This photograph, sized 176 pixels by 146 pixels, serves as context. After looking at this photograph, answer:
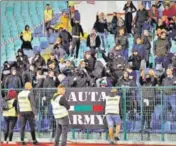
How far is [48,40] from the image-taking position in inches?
931

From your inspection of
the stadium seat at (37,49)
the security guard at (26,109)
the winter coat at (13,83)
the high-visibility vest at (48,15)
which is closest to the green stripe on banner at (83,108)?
the security guard at (26,109)

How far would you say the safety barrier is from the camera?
16422 mm

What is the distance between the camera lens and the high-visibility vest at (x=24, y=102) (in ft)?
54.6

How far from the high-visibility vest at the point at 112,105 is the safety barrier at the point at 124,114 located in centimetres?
39

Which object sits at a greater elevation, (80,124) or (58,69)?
(58,69)

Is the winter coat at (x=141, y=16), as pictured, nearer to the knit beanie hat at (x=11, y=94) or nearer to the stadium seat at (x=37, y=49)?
the stadium seat at (x=37, y=49)

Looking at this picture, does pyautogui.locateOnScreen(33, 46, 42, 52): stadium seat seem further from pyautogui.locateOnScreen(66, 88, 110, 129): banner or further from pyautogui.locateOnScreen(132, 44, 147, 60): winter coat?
pyautogui.locateOnScreen(66, 88, 110, 129): banner

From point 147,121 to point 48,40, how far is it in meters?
8.25

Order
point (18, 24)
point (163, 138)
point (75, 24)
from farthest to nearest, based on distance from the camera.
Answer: point (18, 24)
point (75, 24)
point (163, 138)

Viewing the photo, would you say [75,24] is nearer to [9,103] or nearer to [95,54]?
[95,54]

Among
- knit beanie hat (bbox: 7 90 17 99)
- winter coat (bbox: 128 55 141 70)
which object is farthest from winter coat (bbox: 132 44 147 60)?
knit beanie hat (bbox: 7 90 17 99)

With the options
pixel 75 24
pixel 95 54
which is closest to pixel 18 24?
pixel 75 24

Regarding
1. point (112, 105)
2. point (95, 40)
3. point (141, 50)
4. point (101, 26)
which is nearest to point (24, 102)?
point (112, 105)

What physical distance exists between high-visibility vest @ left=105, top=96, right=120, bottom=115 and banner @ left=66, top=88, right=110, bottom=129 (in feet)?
1.34
